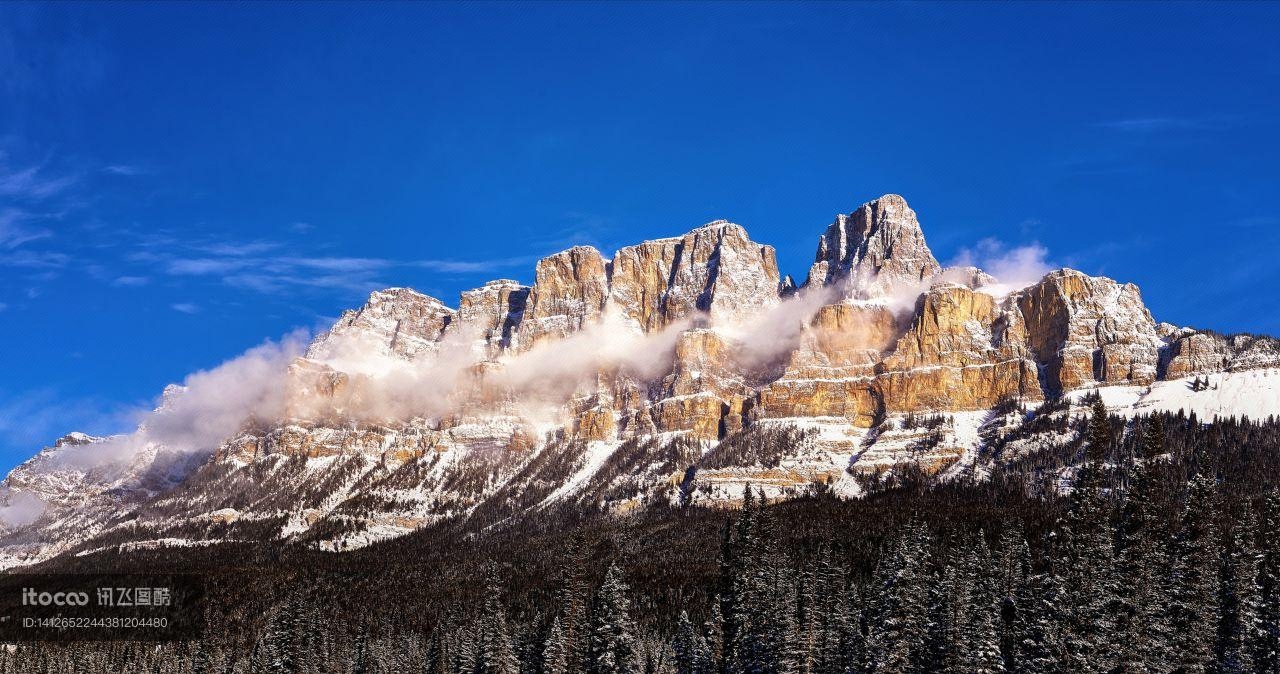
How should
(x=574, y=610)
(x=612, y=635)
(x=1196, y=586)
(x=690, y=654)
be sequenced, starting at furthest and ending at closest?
1. (x=690, y=654)
2. (x=574, y=610)
3. (x=612, y=635)
4. (x=1196, y=586)

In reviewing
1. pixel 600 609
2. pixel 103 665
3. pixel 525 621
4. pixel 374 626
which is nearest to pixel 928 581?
pixel 600 609

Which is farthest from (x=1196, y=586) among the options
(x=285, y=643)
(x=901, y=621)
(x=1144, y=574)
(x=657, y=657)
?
(x=285, y=643)

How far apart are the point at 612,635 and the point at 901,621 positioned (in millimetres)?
20437

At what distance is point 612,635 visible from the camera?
8069 cm

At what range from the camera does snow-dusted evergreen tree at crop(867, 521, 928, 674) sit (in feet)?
247

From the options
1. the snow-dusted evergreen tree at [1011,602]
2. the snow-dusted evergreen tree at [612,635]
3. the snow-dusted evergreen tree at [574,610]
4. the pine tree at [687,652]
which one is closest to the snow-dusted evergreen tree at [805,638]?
the snow-dusted evergreen tree at [612,635]

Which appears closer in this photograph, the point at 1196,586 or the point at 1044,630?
the point at 1044,630

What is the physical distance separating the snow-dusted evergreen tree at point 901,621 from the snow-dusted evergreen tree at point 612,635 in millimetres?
17251

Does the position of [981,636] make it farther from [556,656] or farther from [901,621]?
[556,656]

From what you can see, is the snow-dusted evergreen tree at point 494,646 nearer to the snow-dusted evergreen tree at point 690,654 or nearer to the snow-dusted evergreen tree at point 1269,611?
the snow-dusted evergreen tree at point 690,654

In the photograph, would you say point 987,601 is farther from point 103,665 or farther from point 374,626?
point 103,665

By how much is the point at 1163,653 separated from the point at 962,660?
12.2m

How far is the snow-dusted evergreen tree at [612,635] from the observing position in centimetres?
8075

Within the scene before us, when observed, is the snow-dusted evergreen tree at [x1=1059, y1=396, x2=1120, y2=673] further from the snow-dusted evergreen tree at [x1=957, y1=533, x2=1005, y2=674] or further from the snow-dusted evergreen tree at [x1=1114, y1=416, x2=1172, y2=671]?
the snow-dusted evergreen tree at [x1=957, y1=533, x2=1005, y2=674]
